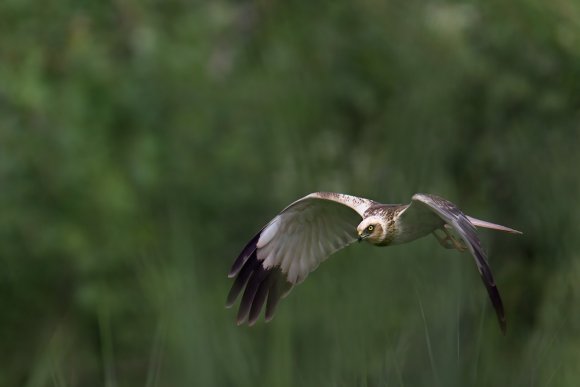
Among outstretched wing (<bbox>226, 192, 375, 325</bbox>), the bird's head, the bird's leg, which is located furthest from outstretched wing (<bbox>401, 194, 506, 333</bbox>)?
outstretched wing (<bbox>226, 192, 375, 325</bbox>)

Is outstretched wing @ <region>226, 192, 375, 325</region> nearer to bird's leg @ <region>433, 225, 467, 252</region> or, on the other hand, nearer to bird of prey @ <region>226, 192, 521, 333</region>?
bird of prey @ <region>226, 192, 521, 333</region>

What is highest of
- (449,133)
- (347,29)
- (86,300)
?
(347,29)

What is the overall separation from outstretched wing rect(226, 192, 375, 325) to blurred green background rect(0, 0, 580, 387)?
15 cm

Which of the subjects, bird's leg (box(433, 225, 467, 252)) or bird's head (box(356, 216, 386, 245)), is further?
bird's head (box(356, 216, 386, 245))

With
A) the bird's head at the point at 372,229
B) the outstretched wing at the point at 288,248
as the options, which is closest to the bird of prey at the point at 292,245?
the outstretched wing at the point at 288,248

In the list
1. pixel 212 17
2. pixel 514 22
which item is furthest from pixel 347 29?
pixel 514 22

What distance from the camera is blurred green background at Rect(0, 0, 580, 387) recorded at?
6.46 m

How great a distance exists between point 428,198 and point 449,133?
7.63ft

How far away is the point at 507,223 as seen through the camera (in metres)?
7.07

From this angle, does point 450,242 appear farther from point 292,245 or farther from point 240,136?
point 240,136

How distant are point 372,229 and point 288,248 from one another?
920 millimetres

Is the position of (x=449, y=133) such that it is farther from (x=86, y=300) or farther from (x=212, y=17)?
(x=212, y=17)

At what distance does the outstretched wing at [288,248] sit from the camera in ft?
20.4

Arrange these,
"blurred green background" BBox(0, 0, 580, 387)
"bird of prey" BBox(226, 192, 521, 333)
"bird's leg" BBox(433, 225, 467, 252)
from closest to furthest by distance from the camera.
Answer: "bird's leg" BBox(433, 225, 467, 252), "bird of prey" BBox(226, 192, 521, 333), "blurred green background" BBox(0, 0, 580, 387)
